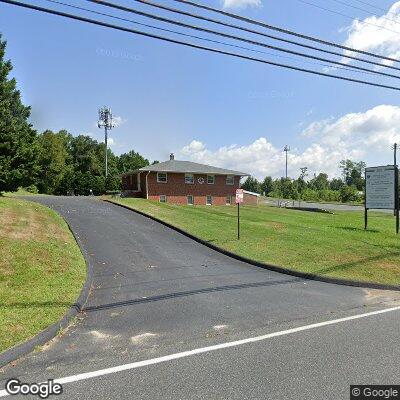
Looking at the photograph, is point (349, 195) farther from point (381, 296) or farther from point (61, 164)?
point (381, 296)

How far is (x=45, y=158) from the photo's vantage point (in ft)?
236

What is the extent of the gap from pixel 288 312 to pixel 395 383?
317 cm

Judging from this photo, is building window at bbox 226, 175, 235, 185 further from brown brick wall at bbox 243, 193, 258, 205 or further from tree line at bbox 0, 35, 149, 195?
tree line at bbox 0, 35, 149, 195

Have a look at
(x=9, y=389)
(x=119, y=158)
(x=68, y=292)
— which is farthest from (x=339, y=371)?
(x=119, y=158)

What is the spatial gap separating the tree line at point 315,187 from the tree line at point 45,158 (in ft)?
119

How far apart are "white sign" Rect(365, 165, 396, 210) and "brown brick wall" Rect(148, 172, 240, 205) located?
65.5ft

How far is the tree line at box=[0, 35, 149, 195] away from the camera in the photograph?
25.5 metres

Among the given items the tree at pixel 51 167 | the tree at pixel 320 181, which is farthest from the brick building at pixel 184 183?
the tree at pixel 320 181

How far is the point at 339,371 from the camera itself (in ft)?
16.4

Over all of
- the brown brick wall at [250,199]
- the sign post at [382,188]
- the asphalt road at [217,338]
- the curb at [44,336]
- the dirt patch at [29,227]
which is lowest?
the asphalt road at [217,338]

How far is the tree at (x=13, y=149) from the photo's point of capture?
81.9ft

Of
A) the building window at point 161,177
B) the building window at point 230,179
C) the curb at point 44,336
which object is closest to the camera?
the curb at point 44,336

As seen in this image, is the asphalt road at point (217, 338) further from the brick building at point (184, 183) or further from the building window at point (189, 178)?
the building window at point (189, 178)

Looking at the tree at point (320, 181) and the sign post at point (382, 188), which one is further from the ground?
the tree at point (320, 181)
